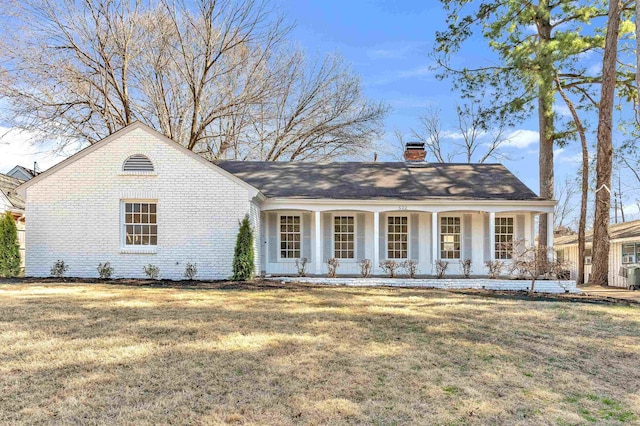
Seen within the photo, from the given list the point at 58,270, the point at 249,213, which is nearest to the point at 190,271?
the point at 249,213

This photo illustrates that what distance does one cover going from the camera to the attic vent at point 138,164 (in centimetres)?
1290

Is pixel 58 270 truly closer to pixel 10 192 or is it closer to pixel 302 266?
pixel 302 266

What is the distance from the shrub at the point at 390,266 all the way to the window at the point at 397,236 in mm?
539

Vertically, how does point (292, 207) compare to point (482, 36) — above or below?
below

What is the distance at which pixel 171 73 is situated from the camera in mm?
21328

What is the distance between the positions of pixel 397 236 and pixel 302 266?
11.8ft

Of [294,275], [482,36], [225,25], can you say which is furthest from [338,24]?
[294,275]

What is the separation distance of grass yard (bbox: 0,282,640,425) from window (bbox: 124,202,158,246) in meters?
4.18

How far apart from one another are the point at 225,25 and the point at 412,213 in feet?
43.1

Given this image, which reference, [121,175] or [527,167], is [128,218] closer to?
[121,175]

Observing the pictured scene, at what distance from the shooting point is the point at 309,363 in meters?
5.11

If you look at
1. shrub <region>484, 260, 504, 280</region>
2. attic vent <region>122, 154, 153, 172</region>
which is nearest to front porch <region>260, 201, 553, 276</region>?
shrub <region>484, 260, 504, 280</region>

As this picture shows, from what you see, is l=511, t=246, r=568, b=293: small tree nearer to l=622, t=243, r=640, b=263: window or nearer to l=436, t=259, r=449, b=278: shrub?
l=436, t=259, r=449, b=278: shrub

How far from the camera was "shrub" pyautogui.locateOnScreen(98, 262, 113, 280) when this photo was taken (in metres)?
12.6
